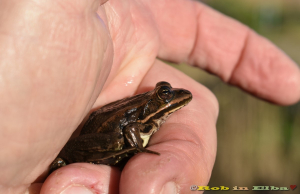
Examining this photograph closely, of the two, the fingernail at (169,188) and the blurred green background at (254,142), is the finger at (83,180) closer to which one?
the fingernail at (169,188)

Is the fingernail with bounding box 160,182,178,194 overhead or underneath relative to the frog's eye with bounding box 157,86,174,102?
underneath

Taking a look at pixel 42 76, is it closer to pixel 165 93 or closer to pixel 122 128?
pixel 122 128

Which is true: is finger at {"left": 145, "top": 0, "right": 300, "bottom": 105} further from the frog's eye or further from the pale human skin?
the frog's eye

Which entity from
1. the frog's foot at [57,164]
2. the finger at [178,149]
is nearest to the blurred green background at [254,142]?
the finger at [178,149]

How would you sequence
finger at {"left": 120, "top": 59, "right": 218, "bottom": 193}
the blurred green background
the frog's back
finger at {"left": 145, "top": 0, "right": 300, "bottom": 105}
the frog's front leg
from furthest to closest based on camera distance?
1. the blurred green background
2. finger at {"left": 145, "top": 0, "right": 300, "bottom": 105}
3. the frog's back
4. the frog's front leg
5. finger at {"left": 120, "top": 59, "right": 218, "bottom": 193}

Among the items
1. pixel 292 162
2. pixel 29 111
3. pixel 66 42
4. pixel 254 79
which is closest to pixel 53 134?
pixel 29 111

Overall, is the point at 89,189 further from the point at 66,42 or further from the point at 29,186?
the point at 66,42

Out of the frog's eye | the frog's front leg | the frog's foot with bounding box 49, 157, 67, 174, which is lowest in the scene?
the frog's foot with bounding box 49, 157, 67, 174

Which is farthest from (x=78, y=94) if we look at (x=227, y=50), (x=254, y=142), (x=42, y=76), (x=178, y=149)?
(x=254, y=142)

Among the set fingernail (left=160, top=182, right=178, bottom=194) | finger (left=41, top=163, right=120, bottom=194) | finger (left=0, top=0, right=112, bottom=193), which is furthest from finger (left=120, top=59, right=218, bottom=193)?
finger (left=0, top=0, right=112, bottom=193)
